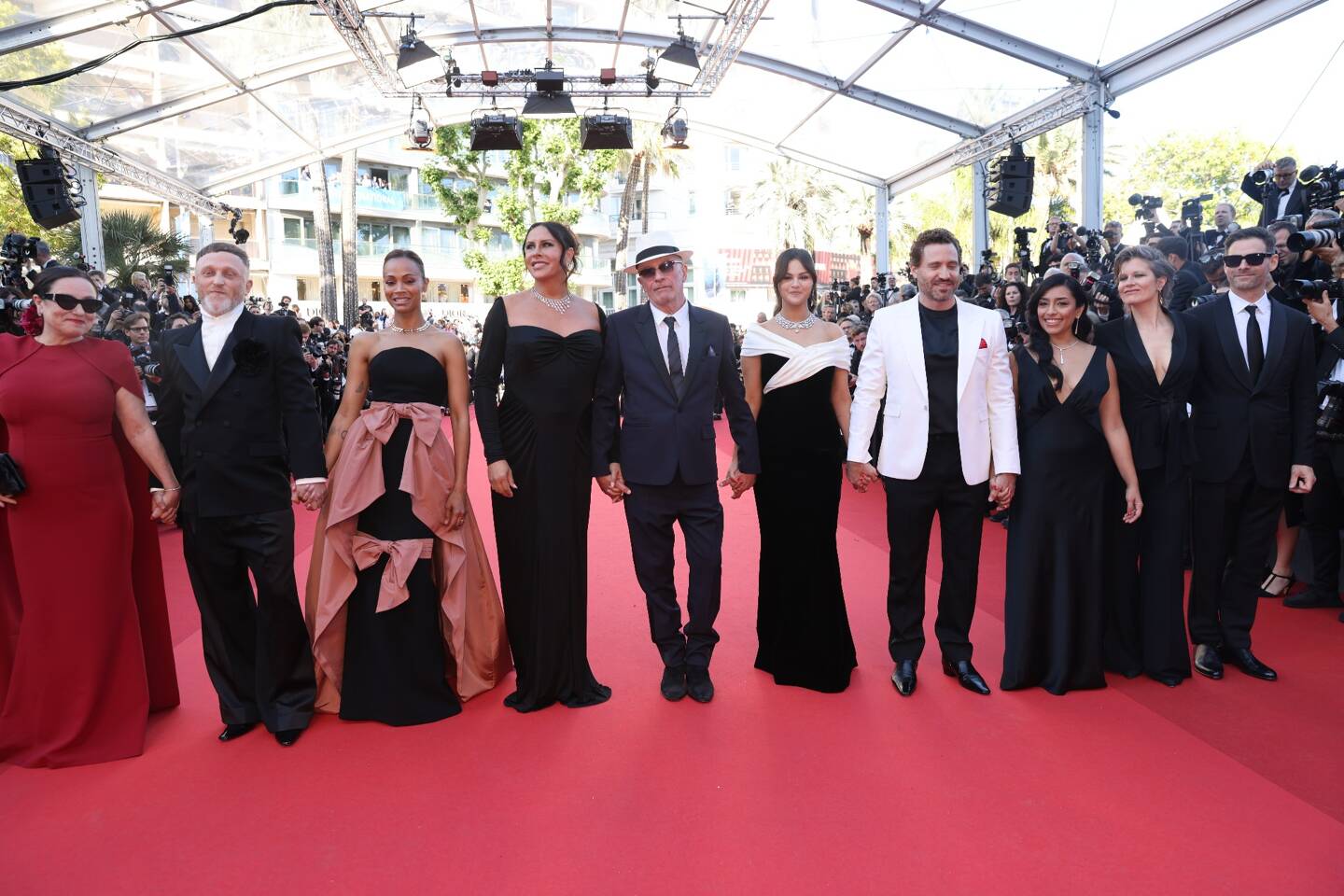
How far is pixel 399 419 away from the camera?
348cm

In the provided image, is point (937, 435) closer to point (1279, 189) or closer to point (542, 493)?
point (542, 493)

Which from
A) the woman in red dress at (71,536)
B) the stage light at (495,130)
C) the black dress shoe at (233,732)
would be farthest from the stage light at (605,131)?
the black dress shoe at (233,732)

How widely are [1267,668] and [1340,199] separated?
9.29ft

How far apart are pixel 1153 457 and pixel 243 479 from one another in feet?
11.8

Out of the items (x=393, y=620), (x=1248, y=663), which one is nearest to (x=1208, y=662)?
Answer: (x=1248, y=663)

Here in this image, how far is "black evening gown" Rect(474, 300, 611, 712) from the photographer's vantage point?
3.43m

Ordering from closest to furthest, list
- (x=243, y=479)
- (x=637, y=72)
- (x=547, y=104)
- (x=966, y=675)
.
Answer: (x=243, y=479)
(x=966, y=675)
(x=547, y=104)
(x=637, y=72)

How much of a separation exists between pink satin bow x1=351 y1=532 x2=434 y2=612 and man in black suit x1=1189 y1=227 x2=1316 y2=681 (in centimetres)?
328

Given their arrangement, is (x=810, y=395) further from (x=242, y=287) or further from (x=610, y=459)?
(x=242, y=287)

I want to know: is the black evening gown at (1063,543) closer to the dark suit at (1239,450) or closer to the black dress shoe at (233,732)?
the dark suit at (1239,450)

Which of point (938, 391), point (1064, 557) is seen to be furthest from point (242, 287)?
Answer: point (1064, 557)

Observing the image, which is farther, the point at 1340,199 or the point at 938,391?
the point at 1340,199

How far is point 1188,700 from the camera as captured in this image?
11.6 ft

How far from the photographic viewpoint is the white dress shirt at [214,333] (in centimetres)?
324
